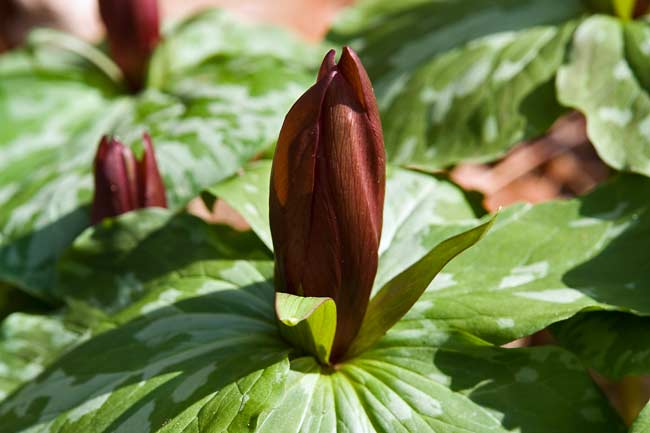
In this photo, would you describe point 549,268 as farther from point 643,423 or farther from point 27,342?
point 27,342

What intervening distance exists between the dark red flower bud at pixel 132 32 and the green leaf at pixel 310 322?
0.83m

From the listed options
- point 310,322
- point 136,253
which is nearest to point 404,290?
point 310,322

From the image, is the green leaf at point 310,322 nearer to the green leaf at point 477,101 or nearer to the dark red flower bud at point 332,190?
the dark red flower bud at point 332,190

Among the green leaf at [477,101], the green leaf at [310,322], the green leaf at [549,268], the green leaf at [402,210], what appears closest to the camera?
the green leaf at [310,322]

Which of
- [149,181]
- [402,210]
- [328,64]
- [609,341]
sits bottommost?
[609,341]

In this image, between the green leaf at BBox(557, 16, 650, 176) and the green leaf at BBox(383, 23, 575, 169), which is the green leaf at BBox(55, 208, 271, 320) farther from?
the green leaf at BBox(557, 16, 650, 176)

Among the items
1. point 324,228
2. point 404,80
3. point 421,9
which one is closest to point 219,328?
point 324,228

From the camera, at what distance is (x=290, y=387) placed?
0.93 metres

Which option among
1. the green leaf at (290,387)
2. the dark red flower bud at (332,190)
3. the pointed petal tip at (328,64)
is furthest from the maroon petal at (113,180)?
the pointed petal tip at (328,64)

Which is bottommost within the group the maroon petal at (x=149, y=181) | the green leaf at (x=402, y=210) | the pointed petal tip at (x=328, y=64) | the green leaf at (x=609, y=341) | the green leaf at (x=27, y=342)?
the green leaf at (x=609, y=341)

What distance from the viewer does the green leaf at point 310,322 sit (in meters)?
0.83

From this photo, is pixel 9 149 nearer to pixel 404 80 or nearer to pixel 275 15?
pixel 404 80

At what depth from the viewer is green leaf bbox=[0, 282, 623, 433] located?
35.7 inches

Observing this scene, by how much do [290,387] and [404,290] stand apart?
152mm
